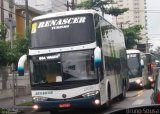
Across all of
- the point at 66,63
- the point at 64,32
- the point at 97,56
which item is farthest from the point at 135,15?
the point at 97,56

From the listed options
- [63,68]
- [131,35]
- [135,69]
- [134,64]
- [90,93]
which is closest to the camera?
[63,68]

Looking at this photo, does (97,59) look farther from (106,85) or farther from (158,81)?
(158,81)

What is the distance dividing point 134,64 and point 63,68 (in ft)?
69.5

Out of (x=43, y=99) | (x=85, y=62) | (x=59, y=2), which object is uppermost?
(x=59, y=2)

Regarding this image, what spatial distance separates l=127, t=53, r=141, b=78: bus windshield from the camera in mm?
38688

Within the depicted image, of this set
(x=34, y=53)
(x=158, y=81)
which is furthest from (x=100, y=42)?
(x=158, y=81)

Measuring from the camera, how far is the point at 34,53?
61.5 ft

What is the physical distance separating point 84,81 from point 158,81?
528cm

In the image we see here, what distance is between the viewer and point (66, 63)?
60.4 feet

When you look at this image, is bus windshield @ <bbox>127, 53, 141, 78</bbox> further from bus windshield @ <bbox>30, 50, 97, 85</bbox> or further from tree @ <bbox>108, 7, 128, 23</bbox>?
tree @ <bbox>108, 7, 128, 23</bbox>

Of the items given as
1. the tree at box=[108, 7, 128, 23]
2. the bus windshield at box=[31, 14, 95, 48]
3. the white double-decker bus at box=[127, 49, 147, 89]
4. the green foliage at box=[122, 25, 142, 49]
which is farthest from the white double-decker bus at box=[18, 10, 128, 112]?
the green foliage at box=[122, 25, 142, 49]

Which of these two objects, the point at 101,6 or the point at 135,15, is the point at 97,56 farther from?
the point at 135,15

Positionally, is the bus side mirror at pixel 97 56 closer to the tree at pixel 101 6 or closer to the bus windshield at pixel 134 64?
the bus windshield at pixel 134 64

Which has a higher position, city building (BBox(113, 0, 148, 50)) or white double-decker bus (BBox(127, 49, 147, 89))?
city building (BBox(113, 0, 148, 50))
